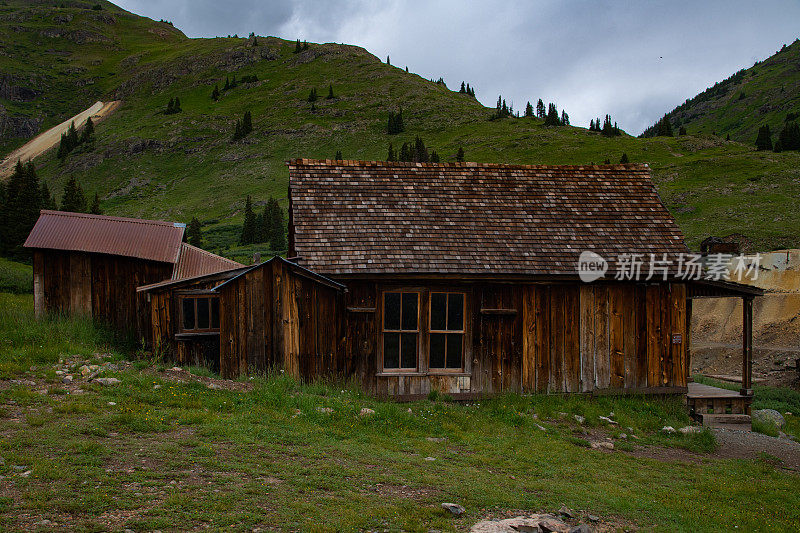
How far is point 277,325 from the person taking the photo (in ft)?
36.8

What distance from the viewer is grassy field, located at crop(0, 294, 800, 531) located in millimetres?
5145

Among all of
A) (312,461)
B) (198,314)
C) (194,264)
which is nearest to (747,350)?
(312,461)

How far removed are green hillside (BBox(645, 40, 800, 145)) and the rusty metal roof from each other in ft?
345

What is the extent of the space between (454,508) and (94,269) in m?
12.0

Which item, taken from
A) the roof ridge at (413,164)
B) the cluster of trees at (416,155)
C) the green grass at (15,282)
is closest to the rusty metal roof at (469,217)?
the roof ridge at (413,164)

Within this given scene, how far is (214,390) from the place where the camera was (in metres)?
9.37

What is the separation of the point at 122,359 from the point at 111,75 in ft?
491

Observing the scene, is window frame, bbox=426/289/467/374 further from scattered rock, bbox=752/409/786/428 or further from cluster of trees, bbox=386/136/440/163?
cluster of trees, bbox=386/136/440/163

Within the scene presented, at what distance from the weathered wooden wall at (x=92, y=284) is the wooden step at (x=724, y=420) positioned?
45.8 ft

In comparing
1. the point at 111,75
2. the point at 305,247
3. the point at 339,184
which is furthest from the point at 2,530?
the point at 111,75

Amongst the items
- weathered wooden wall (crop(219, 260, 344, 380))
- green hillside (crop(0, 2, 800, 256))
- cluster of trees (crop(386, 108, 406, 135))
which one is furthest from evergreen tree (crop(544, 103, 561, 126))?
weathered wooden wall (crop(219, 260, 344, 380))

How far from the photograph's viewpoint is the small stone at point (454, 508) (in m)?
5.58

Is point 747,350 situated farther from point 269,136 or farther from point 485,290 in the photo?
point 269,136

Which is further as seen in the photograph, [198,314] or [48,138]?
[48,138]
